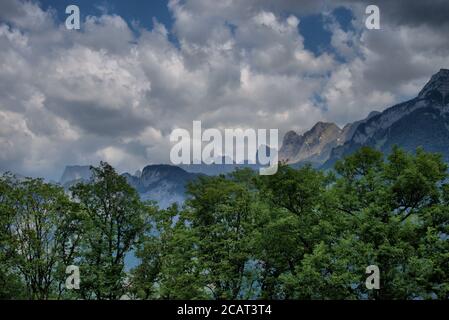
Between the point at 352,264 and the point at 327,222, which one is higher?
the point at 327,222

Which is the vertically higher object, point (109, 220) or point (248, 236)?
point (109, 220)

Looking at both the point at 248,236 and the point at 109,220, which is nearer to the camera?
the point at 248,236

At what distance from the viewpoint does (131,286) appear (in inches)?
1655

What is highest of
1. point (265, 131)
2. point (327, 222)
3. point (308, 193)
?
point (265, 131)

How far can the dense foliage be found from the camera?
33.1m

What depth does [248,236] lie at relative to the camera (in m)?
41.4

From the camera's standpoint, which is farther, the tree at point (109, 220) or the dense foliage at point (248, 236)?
the tree at point (109, 220)

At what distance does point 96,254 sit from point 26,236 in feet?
20.6

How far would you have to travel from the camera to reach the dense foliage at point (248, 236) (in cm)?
3312

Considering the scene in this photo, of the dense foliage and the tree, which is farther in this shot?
the tree

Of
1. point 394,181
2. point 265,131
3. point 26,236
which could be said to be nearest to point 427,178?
point 394,181
